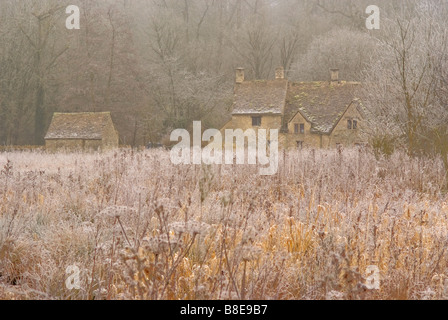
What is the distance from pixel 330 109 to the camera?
3494 cm

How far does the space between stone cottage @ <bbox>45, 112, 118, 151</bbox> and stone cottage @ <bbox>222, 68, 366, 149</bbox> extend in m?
10.1

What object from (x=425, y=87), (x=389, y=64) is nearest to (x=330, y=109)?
(x=389, y=64)

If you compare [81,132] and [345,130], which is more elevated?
[345,130]

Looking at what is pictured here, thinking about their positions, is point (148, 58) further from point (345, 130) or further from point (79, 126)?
point (345, 130)

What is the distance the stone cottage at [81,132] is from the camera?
100ft

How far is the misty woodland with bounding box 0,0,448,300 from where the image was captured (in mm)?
4406

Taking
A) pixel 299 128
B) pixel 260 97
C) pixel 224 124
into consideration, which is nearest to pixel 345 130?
pixel 299 128

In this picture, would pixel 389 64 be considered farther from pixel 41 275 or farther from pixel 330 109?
pixel 330 109

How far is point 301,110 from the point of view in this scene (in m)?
35.1

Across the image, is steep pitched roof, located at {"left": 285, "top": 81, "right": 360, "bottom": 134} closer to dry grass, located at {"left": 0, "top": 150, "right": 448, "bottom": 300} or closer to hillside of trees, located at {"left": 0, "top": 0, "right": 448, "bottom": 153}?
hillside of trees, located at {"left": 0, "top": 0, "right": 448, "bottom": 153}

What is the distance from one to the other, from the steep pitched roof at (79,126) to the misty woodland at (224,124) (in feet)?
0.34

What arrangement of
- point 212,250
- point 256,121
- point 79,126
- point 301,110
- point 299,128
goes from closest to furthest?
1. point 212,250
2. point 79,126
3. point 299,128
4. point 301,110
5. point 256,121

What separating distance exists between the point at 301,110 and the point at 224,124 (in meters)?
6.34
